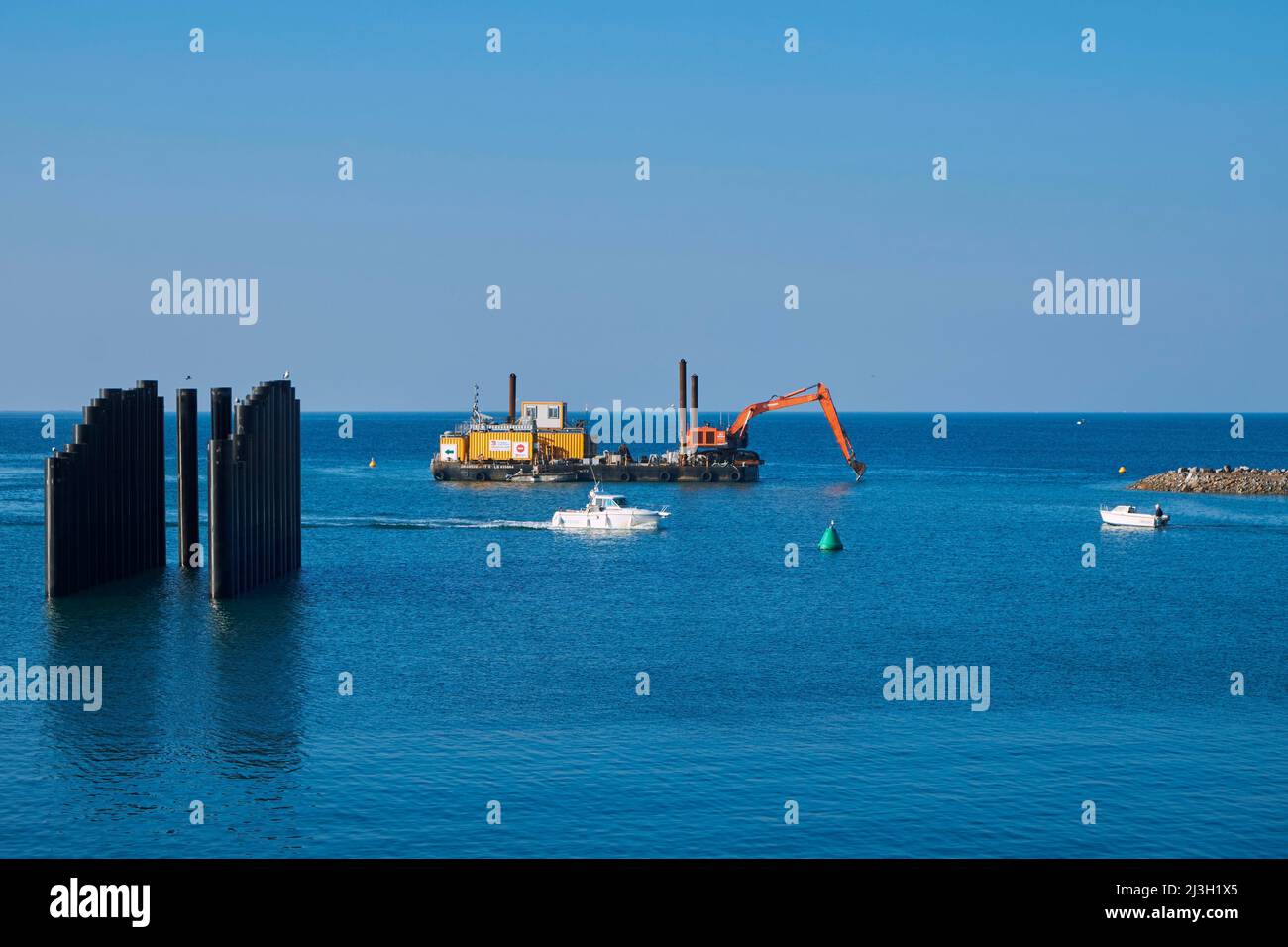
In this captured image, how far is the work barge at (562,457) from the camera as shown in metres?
132

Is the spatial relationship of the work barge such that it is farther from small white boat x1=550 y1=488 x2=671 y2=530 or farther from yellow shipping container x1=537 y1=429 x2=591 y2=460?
small white boat x1=550 y1=488 x2=671 y2=530

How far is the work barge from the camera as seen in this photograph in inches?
5212

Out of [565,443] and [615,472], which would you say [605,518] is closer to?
[615,472]

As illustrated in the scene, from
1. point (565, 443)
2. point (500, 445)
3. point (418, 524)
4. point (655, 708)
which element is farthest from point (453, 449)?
point (655, 708)

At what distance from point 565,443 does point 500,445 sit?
6104 mm

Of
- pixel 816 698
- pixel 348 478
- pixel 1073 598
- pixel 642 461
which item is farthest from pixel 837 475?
pixel 816 698

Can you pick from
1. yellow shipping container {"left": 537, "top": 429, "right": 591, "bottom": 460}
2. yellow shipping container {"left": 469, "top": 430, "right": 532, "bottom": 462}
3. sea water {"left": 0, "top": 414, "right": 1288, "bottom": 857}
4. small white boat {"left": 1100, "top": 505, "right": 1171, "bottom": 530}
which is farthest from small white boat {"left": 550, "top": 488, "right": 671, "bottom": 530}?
yellow shipping container {"left": 537, "top": 429, "right": 591, "bottom": 460}

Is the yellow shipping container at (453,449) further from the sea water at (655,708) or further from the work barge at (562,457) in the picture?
the sea water at (655,708)

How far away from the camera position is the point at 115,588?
5891 cm

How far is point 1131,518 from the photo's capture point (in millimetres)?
93438

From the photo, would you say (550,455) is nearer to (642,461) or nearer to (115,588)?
(642,461)

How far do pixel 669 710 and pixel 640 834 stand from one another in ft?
35.9

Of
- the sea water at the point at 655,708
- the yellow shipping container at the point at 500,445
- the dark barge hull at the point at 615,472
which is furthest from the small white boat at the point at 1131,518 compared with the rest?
the yellow shipping container at the point at 500,445

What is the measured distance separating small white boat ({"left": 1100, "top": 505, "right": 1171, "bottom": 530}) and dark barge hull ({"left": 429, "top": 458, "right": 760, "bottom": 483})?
43.6 metres
